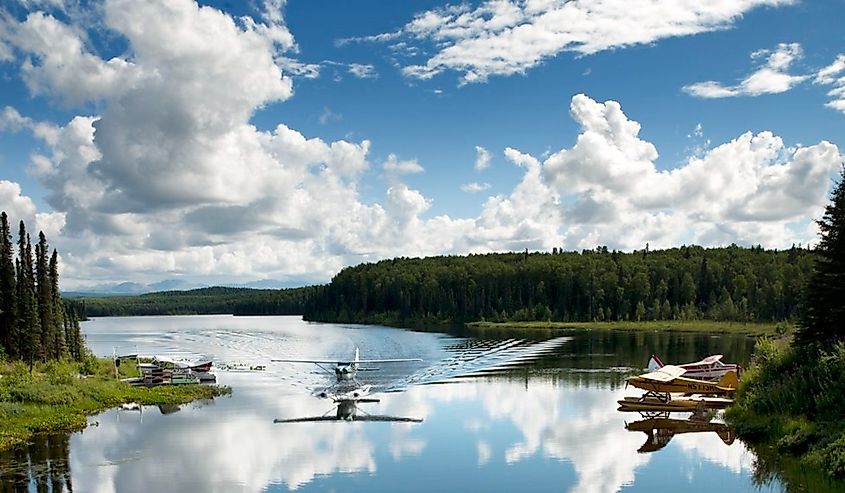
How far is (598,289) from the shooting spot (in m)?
135

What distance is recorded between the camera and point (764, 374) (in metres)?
32.1

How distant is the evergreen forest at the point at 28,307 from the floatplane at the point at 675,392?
3739 centimetres

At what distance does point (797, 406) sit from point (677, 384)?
30.1ft

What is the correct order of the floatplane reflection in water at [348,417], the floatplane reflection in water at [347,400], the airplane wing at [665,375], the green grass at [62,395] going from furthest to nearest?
1. the airplane wing at [665,375]
2. the floatplane reflection in water at [347,400]
3. the floatplane reflection in water at [348,417]
4. the green grass at [62,395]

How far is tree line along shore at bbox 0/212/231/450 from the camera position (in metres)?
33.1

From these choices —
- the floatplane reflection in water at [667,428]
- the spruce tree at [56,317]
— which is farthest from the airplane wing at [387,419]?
the spruce tree at [56,317]

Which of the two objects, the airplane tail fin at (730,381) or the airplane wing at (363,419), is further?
the airplane tail fin at (730,381)

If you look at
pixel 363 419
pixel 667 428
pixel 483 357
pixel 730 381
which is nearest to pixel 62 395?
pixel 363 419

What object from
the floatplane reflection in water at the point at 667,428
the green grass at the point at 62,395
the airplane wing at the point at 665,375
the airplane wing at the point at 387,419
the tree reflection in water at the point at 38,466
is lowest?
the floatplane reflection in water at the point at 667,428

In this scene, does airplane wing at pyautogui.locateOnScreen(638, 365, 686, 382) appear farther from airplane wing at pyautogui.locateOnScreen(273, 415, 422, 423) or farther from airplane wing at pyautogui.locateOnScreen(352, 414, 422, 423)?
airplane wing at pyautogui.locateOnScreen(273, 415, 422, 423)

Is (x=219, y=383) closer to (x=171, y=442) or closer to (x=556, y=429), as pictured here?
(x=171, y=442)

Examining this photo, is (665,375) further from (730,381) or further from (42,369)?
(42,369)

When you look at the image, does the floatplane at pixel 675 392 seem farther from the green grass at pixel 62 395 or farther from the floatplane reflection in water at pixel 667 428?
the green grass at pixel 62 395

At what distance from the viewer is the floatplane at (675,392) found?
116ft
